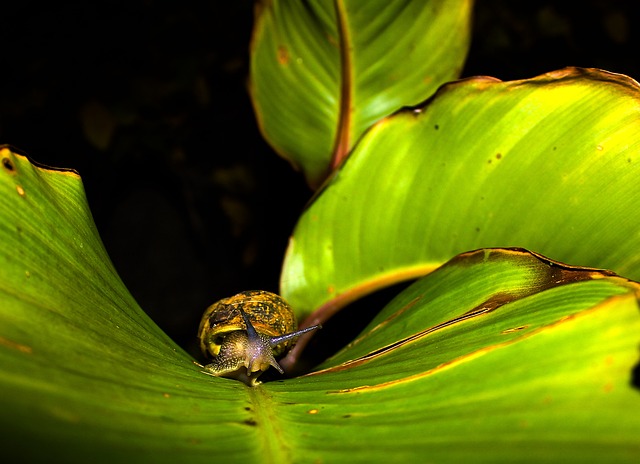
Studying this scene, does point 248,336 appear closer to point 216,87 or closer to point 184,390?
point 184,390

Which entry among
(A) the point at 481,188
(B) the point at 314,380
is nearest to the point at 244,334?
(B) the point at 314,380

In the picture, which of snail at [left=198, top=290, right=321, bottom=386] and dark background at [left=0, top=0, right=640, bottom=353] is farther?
dark background at [left=0, top=0, right=640, bottom=353]

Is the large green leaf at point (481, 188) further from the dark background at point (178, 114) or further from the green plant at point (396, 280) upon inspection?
the dark background at point (178, 114)

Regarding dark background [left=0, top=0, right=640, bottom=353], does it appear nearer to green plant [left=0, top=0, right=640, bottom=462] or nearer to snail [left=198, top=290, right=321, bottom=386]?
green plant [left=0, top=0, right=640, bottom=462]

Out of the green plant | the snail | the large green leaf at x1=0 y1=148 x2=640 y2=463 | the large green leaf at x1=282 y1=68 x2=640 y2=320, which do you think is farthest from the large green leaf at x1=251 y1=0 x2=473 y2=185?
the large green leaf at x1=0 y1=148 x2=640 y2=463

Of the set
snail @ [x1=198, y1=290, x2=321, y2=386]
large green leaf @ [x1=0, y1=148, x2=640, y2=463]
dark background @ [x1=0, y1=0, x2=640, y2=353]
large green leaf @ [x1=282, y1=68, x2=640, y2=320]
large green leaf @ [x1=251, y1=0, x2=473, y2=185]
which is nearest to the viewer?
large green leaf @ [x1=0, y1=148, x2=640, y2=463]

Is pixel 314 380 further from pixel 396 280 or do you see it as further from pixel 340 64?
pixel 340 64

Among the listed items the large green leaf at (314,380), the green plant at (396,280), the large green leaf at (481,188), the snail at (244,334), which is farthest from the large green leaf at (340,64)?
the large green leaf at (314,380)
